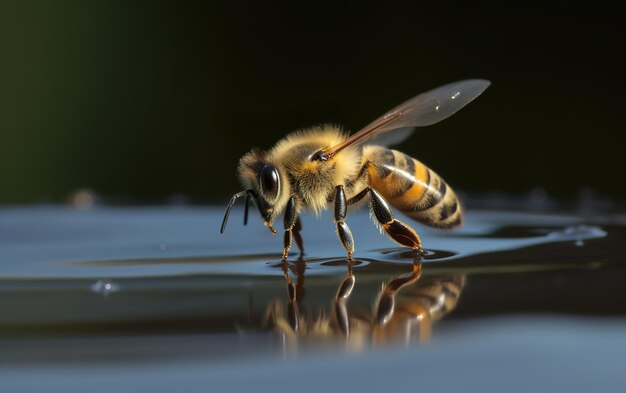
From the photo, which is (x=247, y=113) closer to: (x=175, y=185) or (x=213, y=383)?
(x=175, y=185)

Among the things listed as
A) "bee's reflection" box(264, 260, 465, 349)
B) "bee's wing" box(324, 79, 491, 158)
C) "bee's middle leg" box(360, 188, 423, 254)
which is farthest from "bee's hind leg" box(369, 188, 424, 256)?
"bee's reflection" box(264, 260, 465, 349)

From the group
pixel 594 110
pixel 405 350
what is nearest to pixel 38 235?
pixel 405 350

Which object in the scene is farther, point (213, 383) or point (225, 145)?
point (225, 145)

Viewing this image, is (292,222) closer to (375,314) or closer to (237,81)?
(375,314)

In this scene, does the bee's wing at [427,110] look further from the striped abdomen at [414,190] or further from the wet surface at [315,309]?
the wet surface at [315,309]

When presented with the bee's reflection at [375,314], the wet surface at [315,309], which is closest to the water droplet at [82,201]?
the wet surface at [315,309]

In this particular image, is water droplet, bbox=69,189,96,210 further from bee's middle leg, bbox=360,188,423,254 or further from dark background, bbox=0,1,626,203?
dark background, bbox=0,1,626,203

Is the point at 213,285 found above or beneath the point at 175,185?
beneath
